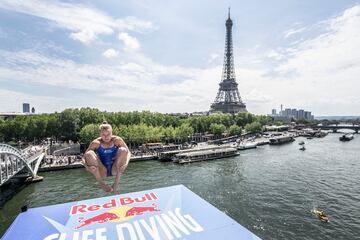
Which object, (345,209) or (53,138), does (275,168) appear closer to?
(345,209)

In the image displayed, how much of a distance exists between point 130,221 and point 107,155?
3.13 metres

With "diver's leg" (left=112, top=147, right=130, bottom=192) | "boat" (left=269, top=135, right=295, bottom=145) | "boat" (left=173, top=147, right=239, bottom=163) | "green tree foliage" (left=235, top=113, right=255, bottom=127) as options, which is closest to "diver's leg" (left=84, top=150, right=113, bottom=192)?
"diver's leg" (left=112, top=147, right=130, bottom=192)

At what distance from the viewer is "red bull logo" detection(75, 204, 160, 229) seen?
25.9ft

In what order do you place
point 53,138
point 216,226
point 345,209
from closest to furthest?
point 216,226
point 345,209
point 53,138

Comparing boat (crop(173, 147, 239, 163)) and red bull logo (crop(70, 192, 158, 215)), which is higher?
red bull logo (crop(70, 192, 158, 215))

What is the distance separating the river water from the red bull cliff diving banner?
1213cm

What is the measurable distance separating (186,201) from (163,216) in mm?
1256

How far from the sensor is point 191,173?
3731 centimetres

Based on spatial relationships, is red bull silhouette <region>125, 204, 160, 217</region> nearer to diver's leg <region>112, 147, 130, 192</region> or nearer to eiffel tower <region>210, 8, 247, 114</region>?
diver's leg <region>112, 147, 130, 192</region>

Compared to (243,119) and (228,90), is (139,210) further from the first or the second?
(228,90)

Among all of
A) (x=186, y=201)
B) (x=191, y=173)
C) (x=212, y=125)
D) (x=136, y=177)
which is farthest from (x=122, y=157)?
(x=212, y=125)

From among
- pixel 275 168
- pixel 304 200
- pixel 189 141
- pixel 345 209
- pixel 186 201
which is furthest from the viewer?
pixel 189 141

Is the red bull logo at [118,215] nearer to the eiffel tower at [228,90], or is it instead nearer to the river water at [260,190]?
the river water at [260,190]

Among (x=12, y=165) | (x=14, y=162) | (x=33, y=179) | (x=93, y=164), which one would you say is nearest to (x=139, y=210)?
(x=93, y=164)
